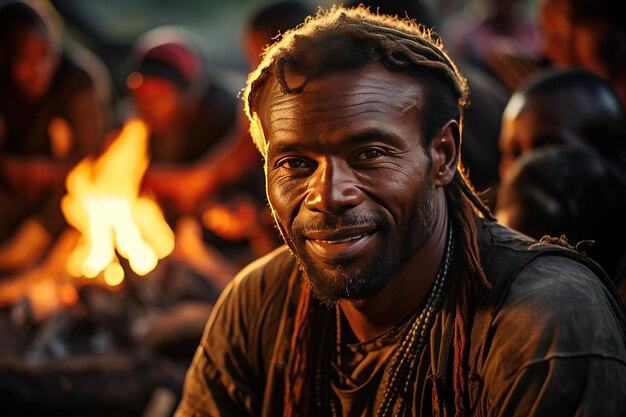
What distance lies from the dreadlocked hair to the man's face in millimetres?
38

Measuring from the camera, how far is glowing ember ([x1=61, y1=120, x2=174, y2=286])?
691 centimetres

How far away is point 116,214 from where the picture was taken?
7.40 meters

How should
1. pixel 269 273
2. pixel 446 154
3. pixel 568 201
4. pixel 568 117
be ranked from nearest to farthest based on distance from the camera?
pixel 446 154 → pixel 269 273 → pixel 568 201 → pixel 568 117

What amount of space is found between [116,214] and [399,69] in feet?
16.7

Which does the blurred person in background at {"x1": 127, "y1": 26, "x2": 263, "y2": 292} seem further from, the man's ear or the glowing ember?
the man's ear

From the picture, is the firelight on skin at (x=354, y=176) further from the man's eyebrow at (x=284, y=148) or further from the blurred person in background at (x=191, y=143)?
the blurred person in background at (x=191, y=143)

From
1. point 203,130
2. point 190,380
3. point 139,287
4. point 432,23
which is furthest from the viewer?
point 203,130

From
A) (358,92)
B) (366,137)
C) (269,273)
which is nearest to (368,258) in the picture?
(366,137)

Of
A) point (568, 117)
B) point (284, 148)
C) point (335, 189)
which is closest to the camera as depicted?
point (335, 189)

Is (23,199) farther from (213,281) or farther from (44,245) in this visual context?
(213,281)

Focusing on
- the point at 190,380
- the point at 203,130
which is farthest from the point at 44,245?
the point at 190,380

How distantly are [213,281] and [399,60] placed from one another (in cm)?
473

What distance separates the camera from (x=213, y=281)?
23.6 feet

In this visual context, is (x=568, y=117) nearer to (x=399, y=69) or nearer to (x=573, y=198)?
(x=573, y=198)
